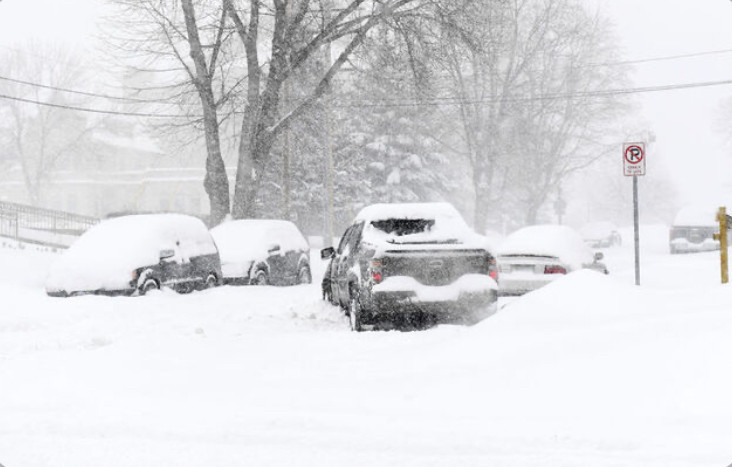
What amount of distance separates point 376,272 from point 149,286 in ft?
14.3

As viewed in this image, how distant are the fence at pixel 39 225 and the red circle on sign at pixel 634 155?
2311 centimetres

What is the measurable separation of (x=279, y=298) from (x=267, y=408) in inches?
320

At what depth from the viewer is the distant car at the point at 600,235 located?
166 ft

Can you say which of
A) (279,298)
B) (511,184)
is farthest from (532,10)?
(279,298)

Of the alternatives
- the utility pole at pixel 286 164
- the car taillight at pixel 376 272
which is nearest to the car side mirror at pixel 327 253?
the car taillight at pixel 376 272

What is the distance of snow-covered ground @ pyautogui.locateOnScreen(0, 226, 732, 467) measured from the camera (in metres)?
4.82

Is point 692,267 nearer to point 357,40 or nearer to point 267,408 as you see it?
point 357,40

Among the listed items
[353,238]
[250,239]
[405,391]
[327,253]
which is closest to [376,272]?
[353,238]

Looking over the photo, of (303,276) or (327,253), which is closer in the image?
(327,253)

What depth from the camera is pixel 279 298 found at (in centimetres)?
1386

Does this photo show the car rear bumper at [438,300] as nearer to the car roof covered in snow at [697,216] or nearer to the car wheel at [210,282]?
the car wheel at [210,282]

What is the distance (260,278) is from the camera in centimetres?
1595

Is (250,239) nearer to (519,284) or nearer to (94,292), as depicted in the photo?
(94,292)

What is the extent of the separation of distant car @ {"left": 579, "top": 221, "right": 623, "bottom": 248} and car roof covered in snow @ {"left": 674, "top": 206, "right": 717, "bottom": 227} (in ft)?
70.9
